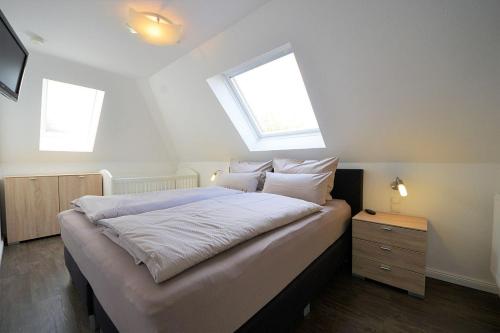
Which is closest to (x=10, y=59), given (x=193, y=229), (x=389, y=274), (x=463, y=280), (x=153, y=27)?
(x=153, y=27)

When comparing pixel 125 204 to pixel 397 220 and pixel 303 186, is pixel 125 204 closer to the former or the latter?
pixel 303 186

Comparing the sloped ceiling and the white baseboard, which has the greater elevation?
the sloped ceiling

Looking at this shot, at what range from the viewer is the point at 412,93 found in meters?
1.65

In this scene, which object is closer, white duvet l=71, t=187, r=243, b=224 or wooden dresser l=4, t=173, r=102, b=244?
white duvet l=71, t=187, r=243, b=224

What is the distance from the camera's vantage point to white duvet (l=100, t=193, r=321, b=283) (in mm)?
894

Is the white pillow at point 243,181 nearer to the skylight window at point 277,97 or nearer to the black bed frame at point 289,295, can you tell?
the skylight window at point 277,97

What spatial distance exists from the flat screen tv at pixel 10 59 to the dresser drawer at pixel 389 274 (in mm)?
2924

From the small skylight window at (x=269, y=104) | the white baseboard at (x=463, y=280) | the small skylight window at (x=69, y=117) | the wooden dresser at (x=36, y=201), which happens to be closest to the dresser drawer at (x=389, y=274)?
the white baseboard at (x=463, y=280)

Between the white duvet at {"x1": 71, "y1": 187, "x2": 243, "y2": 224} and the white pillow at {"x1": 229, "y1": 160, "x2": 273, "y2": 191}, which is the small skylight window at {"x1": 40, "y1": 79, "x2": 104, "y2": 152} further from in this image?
the white pillow at {"x1": 229, "y1": 160, "x2": 273, "y2": 191}

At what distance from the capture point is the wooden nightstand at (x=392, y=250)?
64.1 inches

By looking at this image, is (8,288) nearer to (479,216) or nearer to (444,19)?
(444,19)

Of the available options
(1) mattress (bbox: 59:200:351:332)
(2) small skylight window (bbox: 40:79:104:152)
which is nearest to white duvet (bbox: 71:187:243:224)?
(1) mattress (bbox: 59:200:351:332)

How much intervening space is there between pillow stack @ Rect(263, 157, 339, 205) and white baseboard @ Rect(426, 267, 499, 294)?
107 cm

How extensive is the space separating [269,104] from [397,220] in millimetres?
1900
